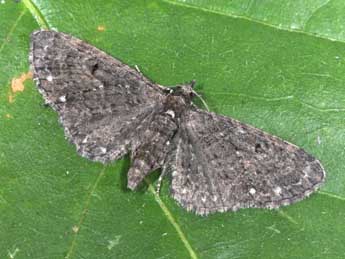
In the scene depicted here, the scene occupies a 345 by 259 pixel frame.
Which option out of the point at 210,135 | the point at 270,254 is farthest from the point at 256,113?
the point at 270,254

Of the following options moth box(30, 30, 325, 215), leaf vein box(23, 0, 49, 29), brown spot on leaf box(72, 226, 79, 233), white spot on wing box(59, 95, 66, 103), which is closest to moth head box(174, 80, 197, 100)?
moth box(30, 30, 325, 215)

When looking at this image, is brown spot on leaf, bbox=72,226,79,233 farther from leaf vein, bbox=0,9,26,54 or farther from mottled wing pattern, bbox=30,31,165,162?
leaf vein, bbox=0,9,26,54

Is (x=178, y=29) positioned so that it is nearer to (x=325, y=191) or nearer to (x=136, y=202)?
(x=136, y=202)

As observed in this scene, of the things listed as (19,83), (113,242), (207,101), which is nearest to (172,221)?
(113,242)

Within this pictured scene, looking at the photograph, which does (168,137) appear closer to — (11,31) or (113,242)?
(113,242)

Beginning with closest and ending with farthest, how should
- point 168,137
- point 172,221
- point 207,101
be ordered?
point 172,221 < point 207,101 < point 168,137

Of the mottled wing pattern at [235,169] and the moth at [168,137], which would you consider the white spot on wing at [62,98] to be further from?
the mottled wing pattern at [235,169]
